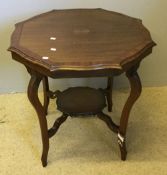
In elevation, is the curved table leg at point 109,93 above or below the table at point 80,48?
below

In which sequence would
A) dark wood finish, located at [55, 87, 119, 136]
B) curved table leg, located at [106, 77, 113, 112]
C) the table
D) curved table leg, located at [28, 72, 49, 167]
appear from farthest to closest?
curved table leg, located at [106, 77, 113, 112]
dark wood finish, located at [55, 87, 119, 136]
curved table leg, located at [28, 72, 49, 167]
the table

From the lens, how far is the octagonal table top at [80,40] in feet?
3.50

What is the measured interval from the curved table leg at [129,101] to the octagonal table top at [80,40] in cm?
10

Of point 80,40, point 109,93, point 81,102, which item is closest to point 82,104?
point 81,102

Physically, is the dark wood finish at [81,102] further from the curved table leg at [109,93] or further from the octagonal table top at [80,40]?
the octagonal table top at [80,40]

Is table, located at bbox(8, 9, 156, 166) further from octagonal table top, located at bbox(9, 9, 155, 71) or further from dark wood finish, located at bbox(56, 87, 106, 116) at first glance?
dark wood finish, located at bbox(56, 87, 106, 116)

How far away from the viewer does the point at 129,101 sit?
4.17 feet

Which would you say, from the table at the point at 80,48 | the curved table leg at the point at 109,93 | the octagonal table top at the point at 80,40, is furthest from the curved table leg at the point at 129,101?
the curved table leg at the point at 109,93

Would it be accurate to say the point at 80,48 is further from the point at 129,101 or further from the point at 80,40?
the point at 129,101

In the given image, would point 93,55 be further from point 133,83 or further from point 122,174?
point 122,174

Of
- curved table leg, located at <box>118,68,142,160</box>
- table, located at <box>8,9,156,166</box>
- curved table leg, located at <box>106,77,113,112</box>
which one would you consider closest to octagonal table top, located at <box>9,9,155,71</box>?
table, located at <box>8,9,156,166</box>

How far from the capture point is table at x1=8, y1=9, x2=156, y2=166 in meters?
1.06

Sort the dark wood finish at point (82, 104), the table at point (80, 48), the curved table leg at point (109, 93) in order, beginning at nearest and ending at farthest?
the table at point (80, 48), the dark wood finish at point (82, 104), the curved table leg at point (109, 93)

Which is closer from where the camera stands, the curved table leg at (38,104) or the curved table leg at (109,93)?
the curved table leg at (38,104)
